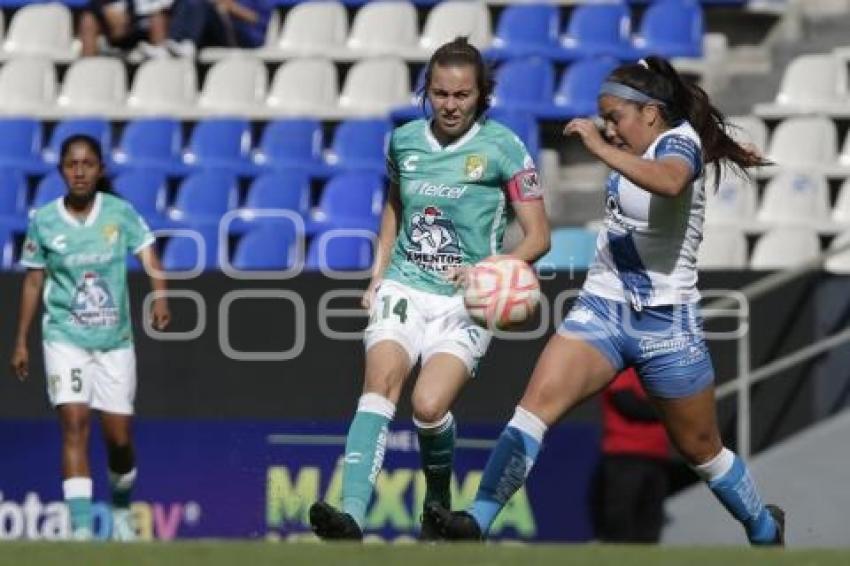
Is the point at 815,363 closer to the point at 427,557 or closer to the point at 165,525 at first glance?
the point at 165,525

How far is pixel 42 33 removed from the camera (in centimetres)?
1870

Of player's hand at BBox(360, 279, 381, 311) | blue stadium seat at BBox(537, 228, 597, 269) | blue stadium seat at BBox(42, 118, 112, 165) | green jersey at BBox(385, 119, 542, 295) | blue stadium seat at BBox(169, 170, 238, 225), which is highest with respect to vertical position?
green jersey at BBox(385, 119, 542, 295)

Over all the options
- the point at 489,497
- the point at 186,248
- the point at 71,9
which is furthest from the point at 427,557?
the point at 71,9

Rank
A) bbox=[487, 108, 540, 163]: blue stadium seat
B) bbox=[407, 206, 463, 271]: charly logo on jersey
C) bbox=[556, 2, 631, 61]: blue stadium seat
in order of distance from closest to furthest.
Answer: bbox=[407, 206, 463, 271]: charly logo on jersey, bbox=[487, 108, 540, 163]: blue stadium seat, bbox=[556, 2, 631, 61]: blue stadium seat

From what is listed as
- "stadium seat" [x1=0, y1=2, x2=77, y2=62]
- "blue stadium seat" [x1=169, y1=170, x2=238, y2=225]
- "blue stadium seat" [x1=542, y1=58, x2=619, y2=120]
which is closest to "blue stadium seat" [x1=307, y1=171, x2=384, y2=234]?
"blue stadium seat" [x1=169, y1=170, x2=238, y2=225]

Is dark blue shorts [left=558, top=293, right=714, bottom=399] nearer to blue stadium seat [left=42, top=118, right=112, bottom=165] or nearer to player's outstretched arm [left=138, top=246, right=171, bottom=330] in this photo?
player's outstretched arm [left=138, top=246, right=171, bottom=330]

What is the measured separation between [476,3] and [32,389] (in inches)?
195

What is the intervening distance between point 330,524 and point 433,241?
4.49 ft

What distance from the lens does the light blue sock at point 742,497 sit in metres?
9.20

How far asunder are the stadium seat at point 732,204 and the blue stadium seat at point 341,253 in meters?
2.22

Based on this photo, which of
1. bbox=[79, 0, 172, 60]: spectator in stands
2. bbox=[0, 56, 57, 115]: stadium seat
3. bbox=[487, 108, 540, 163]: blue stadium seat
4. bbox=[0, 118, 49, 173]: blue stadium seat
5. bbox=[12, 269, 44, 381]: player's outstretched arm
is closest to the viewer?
bbox=[12, 269, 44, 381]: player's outstretched arm

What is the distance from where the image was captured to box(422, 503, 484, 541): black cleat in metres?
8.64

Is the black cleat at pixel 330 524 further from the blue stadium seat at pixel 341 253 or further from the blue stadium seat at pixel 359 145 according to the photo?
the blue stadium seat at pixel 359 145

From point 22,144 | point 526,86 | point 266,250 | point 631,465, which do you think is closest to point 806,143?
point 526,86
